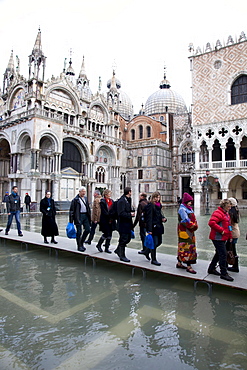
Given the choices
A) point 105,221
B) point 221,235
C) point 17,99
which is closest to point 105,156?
point 17,99

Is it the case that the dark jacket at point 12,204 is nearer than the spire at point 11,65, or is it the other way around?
the dark jacket at point 12,204

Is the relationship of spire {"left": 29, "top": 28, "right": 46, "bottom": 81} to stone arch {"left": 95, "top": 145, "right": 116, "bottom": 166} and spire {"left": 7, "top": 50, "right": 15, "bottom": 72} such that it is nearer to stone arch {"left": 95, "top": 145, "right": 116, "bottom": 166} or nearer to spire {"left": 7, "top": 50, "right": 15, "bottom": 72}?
spire {"left": 7, "top": 50, "right": 15, "bottom": 72}

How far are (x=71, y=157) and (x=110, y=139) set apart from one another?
7.06 m

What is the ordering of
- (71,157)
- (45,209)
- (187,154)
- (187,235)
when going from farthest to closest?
(187,154) < (71,157) < (45,209) < (187,235)

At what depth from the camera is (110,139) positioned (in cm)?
3628

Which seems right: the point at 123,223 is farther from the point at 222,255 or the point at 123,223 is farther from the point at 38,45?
the point at 38,45

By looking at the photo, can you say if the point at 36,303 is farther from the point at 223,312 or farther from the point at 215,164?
the point at 215,164

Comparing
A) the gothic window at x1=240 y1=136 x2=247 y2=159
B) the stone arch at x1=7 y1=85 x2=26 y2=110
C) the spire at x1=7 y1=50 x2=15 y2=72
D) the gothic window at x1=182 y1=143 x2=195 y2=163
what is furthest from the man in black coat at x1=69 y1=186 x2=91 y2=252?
the gothic window at x1=182 y1=143 x2=195 y2=163

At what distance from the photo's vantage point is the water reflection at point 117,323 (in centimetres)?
286

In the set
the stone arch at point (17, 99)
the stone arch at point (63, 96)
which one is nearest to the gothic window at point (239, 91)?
the stone arch at point (63, 96)

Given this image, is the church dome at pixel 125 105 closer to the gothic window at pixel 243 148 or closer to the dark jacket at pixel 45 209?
the gothic window at pixel 243 148

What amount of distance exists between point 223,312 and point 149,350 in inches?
62.2

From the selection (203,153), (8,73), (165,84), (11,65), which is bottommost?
(203,153)

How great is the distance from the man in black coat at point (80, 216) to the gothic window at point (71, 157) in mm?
23966
